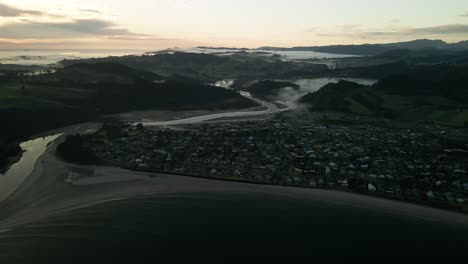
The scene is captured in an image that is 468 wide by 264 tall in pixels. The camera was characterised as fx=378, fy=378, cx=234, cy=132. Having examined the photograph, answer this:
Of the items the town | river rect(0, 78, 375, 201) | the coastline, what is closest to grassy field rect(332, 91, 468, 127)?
the town

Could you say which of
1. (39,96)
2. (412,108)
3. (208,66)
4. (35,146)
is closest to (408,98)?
(412,108)

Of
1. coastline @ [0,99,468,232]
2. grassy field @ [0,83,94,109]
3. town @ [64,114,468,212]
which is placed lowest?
coastline @ [0,99,468,232]

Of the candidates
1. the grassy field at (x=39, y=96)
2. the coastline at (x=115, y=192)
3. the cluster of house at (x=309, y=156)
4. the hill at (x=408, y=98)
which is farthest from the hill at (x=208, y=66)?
the coastline at (x=115, y=192)

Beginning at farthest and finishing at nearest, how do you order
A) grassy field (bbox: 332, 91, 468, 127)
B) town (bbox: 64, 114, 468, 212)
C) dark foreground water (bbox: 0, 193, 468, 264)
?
1. grassy field (bbox: 332, 91, 468, 127)
2. town (bbox: 64, 114, 468, 212)
3. dark foreground water (bbox: 0, 193, 468, 264)

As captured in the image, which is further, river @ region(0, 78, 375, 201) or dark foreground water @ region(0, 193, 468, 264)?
river @ region(0, 78, 375, 201)

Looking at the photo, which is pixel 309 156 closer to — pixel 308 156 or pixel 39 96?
pixel 308 156

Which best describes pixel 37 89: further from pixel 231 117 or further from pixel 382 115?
pixel 382 115

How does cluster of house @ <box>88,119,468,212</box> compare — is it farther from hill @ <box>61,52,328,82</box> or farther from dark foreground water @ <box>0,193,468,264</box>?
hill @ <box>61,52,328,82</box>
